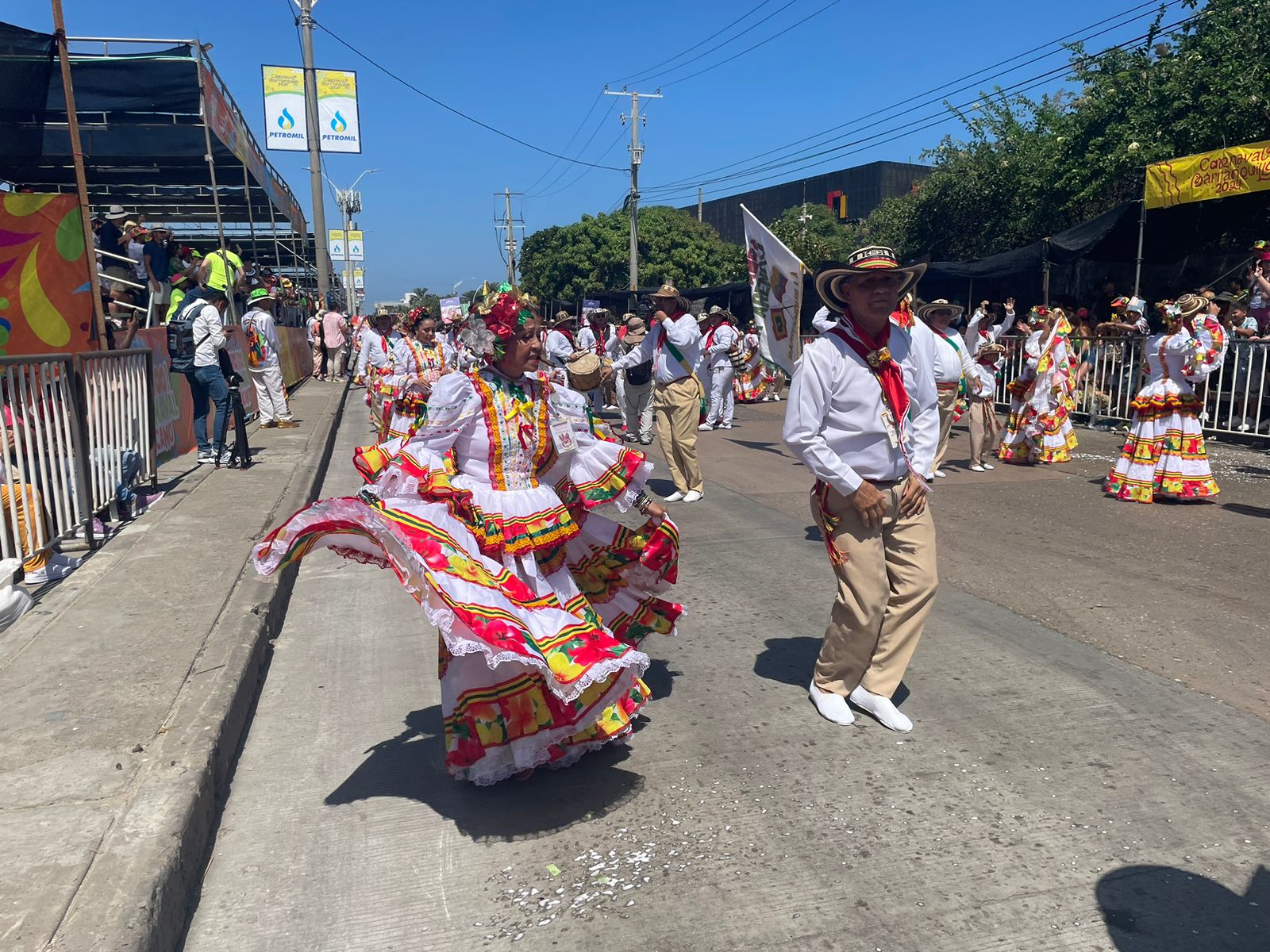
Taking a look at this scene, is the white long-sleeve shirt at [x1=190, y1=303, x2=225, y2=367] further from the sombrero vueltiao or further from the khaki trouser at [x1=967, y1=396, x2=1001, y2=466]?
the khaki trouser at [x1=967, y1=396, x2=1001, y2=466]

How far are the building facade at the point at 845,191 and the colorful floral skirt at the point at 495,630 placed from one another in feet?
181

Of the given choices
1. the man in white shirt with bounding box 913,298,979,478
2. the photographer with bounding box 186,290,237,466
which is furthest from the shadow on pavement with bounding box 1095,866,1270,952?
the photographer with bounding box 186,290,237,466

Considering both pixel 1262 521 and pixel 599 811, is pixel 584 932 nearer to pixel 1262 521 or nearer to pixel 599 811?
pixel 599 811

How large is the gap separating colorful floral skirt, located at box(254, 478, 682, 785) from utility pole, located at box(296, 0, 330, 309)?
86.3 feet

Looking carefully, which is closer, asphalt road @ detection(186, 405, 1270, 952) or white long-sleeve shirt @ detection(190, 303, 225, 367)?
asphalt road @ detection(186, 405, 1270, 952)

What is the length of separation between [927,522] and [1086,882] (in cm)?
154

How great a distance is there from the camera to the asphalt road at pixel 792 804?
2.78m

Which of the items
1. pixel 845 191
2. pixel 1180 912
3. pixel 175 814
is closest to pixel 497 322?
pixel 175 814

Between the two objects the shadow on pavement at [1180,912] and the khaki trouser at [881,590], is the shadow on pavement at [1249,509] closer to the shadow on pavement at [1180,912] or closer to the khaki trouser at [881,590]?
the khaki trouser at [881,590]

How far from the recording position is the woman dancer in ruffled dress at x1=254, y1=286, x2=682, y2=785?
3.26 metres

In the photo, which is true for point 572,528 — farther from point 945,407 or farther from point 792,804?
point 945,407

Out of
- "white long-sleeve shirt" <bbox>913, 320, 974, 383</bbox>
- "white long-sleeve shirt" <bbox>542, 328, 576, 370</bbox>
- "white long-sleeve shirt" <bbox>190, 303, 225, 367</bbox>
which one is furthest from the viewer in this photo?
"white long-sleeve shirt" <bbox>542, 328, 576, 370</bbox>

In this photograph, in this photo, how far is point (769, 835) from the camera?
3.22 m

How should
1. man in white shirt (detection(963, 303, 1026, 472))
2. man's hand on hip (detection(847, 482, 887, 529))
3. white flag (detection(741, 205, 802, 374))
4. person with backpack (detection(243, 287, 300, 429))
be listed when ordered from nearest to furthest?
man's hand on hip (detection(847, 482, 887, 529))
white flag (detection(741, 205, 802, 374))
man in white shirt (detection(963, 303, 1026, 472))
person with backpack (detection(243, 287, 300, 429))
